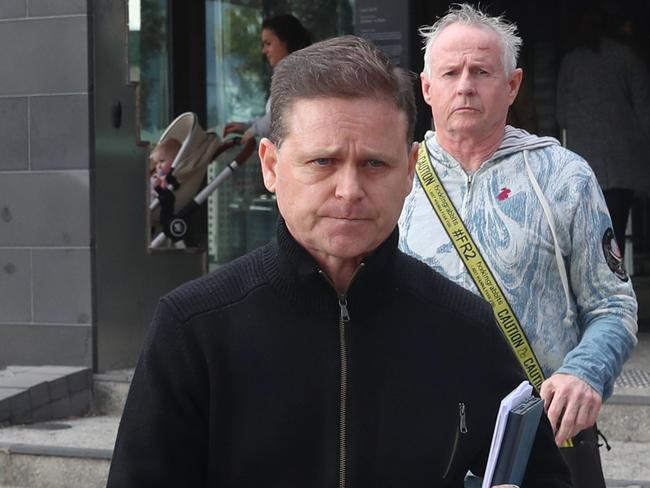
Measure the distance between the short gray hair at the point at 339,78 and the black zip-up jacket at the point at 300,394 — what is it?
0.21m

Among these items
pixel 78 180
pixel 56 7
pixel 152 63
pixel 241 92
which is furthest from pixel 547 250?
pixel 241 92

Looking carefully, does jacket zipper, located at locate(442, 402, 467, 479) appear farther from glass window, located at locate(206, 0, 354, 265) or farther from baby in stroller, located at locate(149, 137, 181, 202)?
glass window, located at locate(206, 0, 354, 265)

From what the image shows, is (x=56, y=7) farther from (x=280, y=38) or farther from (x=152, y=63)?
(x=280, y=38)

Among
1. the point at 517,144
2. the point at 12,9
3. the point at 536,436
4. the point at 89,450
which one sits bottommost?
the point at 89,450

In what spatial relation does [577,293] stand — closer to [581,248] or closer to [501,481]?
[581,248]

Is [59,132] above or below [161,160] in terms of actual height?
above

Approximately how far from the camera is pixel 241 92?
9.64m

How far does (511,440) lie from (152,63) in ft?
23.6

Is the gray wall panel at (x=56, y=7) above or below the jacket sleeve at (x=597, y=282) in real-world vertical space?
above

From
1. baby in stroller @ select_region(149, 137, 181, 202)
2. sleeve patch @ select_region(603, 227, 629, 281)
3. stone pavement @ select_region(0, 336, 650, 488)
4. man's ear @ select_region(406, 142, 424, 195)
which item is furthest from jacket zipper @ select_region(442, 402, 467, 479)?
baby in stroller @ select_region(149, 137, 181, 202)

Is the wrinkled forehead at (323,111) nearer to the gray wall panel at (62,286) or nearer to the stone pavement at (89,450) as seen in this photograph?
the stone pavement at (89,450)

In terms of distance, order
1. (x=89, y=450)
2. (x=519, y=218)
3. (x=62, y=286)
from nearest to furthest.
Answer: (x=519, y=218)
(x=89, y=450)
(x=62, y=286)

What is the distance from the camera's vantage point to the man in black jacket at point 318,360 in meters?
2.01

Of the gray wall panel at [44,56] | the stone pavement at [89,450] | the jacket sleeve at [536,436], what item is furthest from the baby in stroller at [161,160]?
the jacket sleeve at [536,436]
